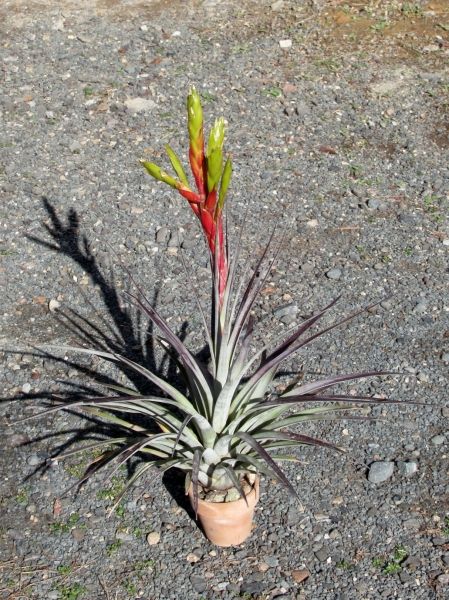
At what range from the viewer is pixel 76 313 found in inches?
199

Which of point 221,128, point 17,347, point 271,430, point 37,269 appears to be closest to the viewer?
point 221,128

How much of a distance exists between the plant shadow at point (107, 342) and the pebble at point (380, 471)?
851mm

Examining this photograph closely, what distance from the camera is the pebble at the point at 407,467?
13.6ft

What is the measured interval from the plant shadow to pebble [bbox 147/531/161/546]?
7.0 inches

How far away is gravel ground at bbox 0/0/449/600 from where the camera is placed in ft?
12.6

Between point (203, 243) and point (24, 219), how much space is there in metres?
1.21

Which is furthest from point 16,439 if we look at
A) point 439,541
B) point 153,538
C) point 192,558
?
point 439,541

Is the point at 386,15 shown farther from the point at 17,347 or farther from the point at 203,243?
the point at 17,347

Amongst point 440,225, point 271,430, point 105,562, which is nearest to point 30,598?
point 105,562

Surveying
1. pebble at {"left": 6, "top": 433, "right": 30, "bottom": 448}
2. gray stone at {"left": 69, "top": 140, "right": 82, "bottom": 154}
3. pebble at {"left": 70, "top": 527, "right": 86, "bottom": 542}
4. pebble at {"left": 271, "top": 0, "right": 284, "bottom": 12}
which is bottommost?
gray stone at {"left": 69, "top": 140, "right": 82, "bottom": 154}

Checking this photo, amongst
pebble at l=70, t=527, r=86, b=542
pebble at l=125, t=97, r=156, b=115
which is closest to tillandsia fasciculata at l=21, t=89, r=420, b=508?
pebble at l=70, t=527, r=86, b=542

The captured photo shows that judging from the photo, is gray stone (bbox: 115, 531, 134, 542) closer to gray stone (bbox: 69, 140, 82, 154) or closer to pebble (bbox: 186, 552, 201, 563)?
pebble (bbox: 186, 552, 201, 563)

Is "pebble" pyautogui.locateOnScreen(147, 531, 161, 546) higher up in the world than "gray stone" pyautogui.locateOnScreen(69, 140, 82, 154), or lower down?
higher up

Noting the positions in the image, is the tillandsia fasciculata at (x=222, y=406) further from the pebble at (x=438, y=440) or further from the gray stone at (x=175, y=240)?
the gray stone at (x=175, y=240)
